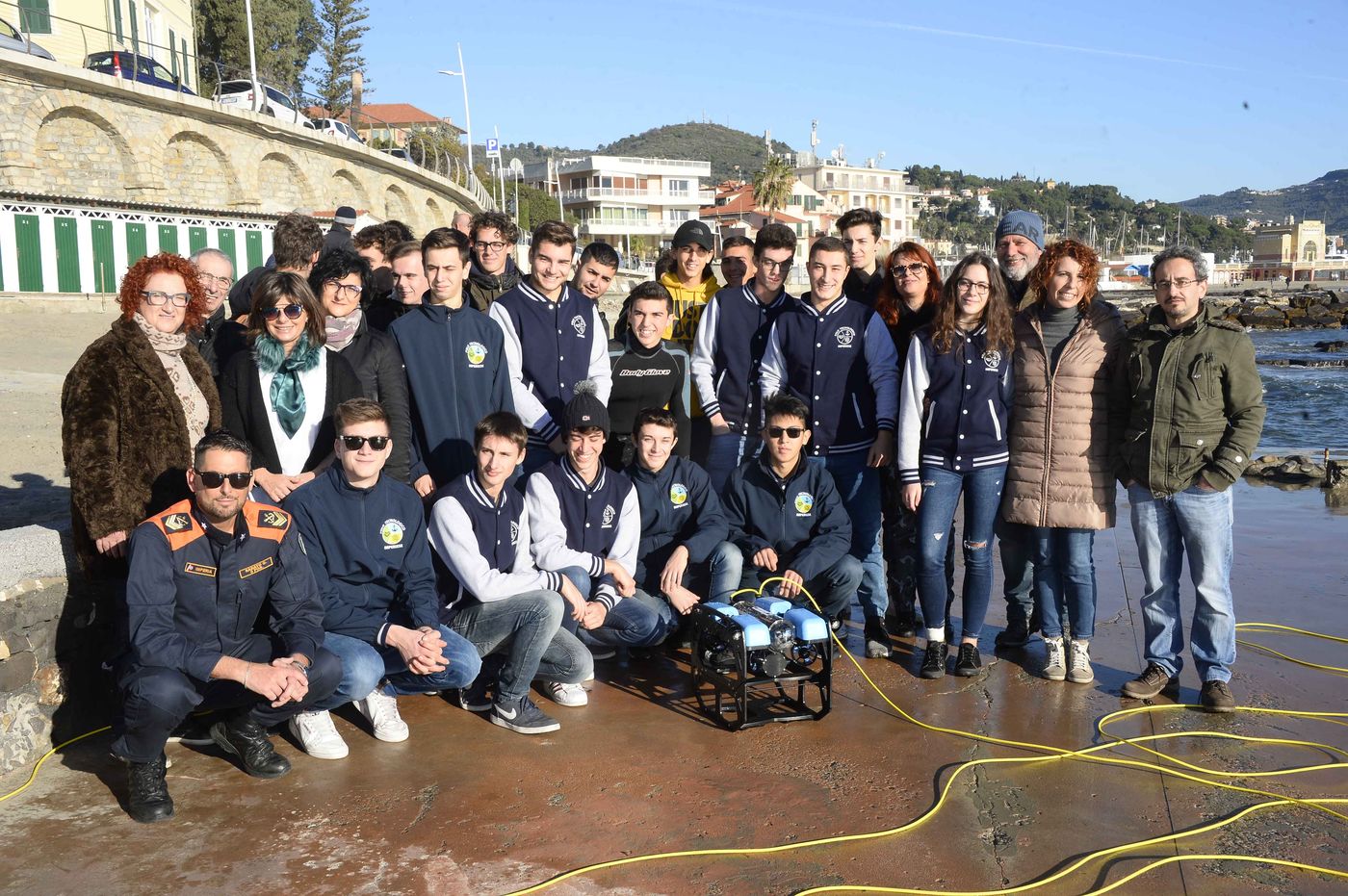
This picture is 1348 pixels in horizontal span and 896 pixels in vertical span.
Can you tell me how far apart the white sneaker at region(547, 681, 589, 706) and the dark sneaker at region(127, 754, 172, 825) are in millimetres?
1685

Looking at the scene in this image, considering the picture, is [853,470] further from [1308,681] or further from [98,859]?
[98,859]

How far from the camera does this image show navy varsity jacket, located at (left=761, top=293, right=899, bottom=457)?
212 inches

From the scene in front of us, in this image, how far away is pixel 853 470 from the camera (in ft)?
17.9

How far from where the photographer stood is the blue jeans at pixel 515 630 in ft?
14.8

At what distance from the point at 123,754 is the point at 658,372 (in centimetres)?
318

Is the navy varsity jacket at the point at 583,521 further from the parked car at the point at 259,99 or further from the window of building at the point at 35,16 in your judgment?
the parked car at the point at 259,99

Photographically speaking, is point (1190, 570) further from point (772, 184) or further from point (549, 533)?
point (772, 184)

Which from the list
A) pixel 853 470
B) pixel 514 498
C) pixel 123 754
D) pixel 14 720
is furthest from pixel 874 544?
pixel 14 720

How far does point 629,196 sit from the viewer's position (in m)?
77.9

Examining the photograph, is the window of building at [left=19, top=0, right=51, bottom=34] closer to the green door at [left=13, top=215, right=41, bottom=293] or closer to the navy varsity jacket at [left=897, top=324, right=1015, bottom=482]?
the green door at [left=13, top=215, right=41, bottom=293]

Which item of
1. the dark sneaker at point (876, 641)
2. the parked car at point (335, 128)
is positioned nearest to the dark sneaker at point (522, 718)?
the dark sneaker at point (876, 641)

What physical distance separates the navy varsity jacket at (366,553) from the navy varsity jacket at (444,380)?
721mm

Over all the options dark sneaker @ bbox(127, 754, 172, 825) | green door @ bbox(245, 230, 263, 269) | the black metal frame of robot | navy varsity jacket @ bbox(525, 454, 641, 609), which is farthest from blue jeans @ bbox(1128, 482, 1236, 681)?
green door @ bbox(245, 230, 263, 269)

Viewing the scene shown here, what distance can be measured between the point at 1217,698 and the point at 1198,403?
132 cm
